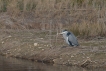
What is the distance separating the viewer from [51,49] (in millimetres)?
15812

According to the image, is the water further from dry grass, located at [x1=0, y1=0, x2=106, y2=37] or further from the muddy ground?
dry grass, located at [x1=0, y1=0, x2=106, y2=37]

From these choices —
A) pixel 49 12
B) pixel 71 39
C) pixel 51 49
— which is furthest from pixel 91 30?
pixel 49 12

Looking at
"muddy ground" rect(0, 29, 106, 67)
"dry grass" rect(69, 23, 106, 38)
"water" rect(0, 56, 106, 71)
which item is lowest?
"water" rect(0, 56, 106, 71)

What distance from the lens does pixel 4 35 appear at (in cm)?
1934

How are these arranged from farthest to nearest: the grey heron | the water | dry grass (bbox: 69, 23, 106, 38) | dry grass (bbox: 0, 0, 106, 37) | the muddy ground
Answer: dry grass (bbox: 0, 0, 106, 37)
dry grass (bbox: 69, 23, 106, 38)
the grey heron
the muddy ground
the water

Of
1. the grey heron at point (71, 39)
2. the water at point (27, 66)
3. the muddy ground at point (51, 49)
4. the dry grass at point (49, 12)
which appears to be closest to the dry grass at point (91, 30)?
the muddy ground at point (51, 49)

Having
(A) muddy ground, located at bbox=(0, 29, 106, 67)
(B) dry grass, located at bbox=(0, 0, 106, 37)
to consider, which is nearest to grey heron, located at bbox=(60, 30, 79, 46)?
(A) muddy ground, located at bbox=(0, 29, 106, 67)

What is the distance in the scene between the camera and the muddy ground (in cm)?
1448

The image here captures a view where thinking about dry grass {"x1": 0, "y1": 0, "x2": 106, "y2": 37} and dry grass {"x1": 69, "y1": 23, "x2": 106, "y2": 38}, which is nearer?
dry grass {"x1": 69, "y1": 23, "x2": 106, "y2": 38}

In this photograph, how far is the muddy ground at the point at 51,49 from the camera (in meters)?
14.5

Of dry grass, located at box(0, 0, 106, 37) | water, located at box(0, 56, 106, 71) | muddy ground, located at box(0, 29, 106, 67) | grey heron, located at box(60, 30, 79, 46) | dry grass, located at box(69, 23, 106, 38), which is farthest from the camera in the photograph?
dry grass, located at box(0, 0, 106, 37)

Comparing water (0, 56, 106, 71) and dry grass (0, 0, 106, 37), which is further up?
dry grass (0, 0, 106, 37)

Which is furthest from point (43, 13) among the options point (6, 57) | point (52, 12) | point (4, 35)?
point (6, 57)

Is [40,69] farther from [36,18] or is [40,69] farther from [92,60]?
[36,18]
